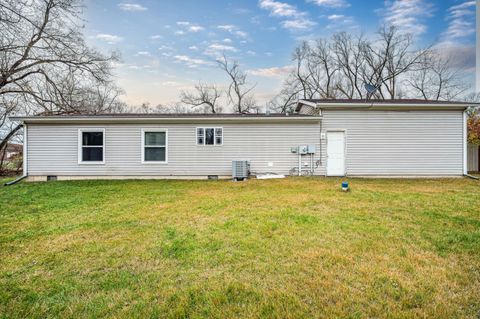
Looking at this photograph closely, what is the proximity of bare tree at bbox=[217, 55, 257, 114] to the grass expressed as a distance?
2177 centimetres

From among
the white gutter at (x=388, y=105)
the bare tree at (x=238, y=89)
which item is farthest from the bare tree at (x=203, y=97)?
the white gutter at (x=388, y=105)

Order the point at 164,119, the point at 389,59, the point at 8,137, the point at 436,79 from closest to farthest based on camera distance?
the point at 164,119, the point at 8,137, the point at 436,79, the point at 389,59

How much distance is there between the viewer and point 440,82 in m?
23.2

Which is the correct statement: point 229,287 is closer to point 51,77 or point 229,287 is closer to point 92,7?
point 92,7

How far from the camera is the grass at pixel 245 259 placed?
2.21 meters

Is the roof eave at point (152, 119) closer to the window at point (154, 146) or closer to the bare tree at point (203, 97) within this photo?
the window at point (154, 146)

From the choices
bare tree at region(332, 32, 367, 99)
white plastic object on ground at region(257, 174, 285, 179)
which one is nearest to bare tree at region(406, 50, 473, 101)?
bare tree at region(332, 32, 367, 99)

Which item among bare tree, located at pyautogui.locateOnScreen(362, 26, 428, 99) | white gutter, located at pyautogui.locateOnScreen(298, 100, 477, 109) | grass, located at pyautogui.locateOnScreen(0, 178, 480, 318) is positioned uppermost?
bare tree, located at pyautogui.locateOnScreen(362, 26, 428, 99)

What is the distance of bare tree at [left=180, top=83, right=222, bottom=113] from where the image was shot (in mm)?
26844

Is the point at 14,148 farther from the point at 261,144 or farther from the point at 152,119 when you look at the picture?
the point at 261,144

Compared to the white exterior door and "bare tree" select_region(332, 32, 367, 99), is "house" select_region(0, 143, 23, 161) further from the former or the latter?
"bare tree" select_region(332, 32, 367, 99)

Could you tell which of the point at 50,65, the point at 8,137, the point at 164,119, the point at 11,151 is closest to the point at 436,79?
the point at 164,119

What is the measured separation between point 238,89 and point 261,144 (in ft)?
58.1

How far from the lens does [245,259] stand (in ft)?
10.2
